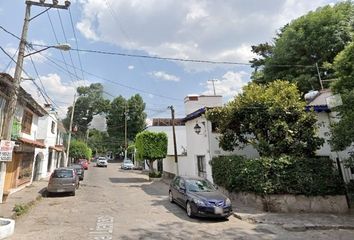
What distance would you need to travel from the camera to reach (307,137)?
1362cm

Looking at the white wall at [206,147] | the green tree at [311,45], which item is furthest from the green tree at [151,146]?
the green tree at [311,45]

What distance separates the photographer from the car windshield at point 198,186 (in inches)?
468

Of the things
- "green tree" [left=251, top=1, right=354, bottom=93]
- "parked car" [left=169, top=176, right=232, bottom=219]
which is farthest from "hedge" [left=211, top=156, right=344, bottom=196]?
"green tree" [left=251, top=1, right=354, bottom=93]

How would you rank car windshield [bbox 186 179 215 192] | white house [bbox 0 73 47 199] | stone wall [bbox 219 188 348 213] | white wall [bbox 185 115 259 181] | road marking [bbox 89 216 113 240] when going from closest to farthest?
road marking [bbox 89 216 113 240] → car windshield [bbox 186 179 215 192] → stone wall [bbox 219 188 348 213] → white house [bbox 0 73 47 199] → white wall [bbox 185 115 259 181]

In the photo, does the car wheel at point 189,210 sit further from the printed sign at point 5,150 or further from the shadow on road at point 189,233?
the printed sign at point 5,150

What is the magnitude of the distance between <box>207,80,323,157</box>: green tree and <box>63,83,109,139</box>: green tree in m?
56.4

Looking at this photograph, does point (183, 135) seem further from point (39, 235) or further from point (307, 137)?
point (39, 235)

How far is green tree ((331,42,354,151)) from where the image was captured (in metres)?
11.2

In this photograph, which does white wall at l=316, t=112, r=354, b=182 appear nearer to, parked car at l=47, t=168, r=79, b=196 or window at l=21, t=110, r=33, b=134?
parked car at l=47, t=168, r=79, b=196

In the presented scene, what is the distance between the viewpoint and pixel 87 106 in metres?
68.6

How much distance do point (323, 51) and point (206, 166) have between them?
1529cm

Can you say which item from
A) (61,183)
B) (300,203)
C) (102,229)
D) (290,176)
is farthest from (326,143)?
(61,183)

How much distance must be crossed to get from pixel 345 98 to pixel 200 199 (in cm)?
742

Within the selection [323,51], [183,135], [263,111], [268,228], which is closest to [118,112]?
[183,135]
